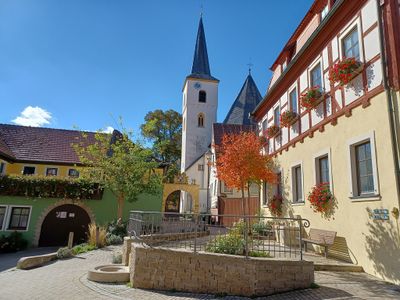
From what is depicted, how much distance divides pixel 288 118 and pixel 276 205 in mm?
3745

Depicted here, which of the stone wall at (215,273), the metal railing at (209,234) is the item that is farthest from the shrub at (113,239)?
the stone wall at (215,273)

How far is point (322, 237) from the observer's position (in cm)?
925

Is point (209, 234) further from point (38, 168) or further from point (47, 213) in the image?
point (38, 168)

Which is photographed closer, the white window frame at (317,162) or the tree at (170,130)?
the white window frame at (317,162)

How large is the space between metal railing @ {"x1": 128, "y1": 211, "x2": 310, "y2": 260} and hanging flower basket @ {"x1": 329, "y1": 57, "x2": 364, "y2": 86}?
12.8 ft

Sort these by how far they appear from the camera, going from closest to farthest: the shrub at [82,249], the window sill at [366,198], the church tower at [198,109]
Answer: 1. the window sill at [366,198]
2. the shrub at [82,249]
3. the church tower at [198,109]

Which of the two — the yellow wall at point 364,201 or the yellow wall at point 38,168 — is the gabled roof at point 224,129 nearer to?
the yellow wall at point 38,168

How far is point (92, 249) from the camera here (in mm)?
14250

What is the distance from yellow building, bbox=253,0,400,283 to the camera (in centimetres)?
704

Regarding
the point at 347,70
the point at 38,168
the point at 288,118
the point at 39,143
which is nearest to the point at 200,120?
the point at 39,143

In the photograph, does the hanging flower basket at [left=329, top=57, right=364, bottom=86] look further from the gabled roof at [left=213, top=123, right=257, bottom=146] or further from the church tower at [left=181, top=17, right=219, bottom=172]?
the church tower at [left=181, top=17, right=219, bottom=172]

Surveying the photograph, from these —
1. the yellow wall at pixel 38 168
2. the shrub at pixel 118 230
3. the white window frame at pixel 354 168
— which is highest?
the yellow wall at pixel 38 168

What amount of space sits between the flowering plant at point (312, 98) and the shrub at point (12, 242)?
17.1 m

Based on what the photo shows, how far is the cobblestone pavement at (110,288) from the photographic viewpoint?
620 cm
